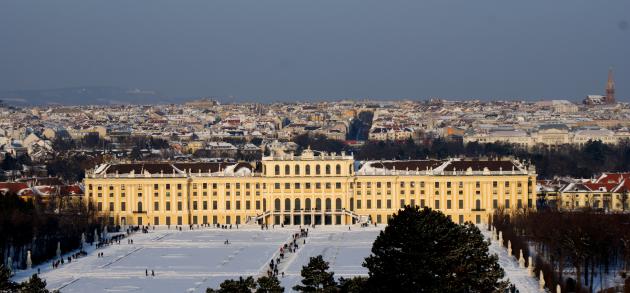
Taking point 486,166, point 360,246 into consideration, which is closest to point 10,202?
point 360,246

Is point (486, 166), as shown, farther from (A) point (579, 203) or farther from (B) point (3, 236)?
(B) point (3, 236)

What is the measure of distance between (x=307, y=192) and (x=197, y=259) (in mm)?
21409

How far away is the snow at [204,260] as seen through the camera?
5466 cm

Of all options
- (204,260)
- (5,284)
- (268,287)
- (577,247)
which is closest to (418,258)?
(268,287)

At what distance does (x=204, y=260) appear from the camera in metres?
62.9

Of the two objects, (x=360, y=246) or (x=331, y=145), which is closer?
(x=360, y=246)

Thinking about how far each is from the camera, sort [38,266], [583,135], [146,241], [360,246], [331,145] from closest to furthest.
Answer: [38,266], [360,246], [146,241], [331,145], [583,135]

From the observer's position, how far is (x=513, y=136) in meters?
175

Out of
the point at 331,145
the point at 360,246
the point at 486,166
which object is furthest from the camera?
the point at 331,145

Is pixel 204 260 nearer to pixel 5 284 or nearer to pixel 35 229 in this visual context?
pixel 35 229

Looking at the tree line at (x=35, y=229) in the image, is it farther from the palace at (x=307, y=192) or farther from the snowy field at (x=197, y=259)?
the palace at (x=307, y=192)

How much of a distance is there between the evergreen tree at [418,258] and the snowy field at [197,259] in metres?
12.6

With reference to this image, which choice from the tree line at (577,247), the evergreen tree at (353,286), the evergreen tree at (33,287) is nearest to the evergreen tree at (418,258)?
the evergreen tree at (353,286)

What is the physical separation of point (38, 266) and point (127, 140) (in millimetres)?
116104
